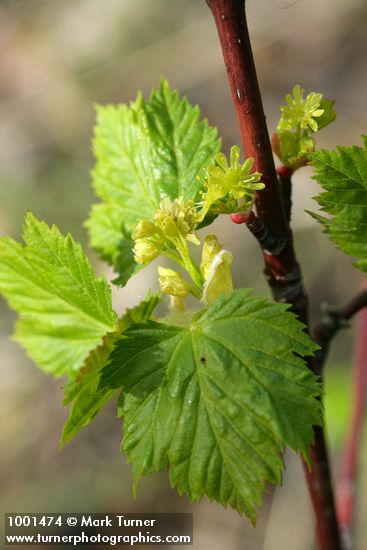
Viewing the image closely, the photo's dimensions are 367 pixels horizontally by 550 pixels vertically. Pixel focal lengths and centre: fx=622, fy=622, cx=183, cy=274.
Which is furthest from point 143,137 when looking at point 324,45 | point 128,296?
point 324,45

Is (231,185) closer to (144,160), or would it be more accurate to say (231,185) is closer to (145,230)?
(145,230)

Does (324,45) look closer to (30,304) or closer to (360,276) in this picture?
(360,276)

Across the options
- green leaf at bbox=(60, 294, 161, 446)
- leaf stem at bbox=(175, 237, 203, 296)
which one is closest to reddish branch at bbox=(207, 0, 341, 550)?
leaf stem at bbox=(175, 237, 203, 296)

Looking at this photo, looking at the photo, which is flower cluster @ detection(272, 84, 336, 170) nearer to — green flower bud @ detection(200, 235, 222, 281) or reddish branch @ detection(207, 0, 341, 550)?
reddish branch @ detection(207, 0, 341, 550)

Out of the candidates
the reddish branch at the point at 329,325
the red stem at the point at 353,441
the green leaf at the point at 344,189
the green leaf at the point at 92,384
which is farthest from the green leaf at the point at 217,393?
the red stem at the point at 353,441

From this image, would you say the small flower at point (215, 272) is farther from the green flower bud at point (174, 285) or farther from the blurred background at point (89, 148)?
the blurred background at point (89, 148)
